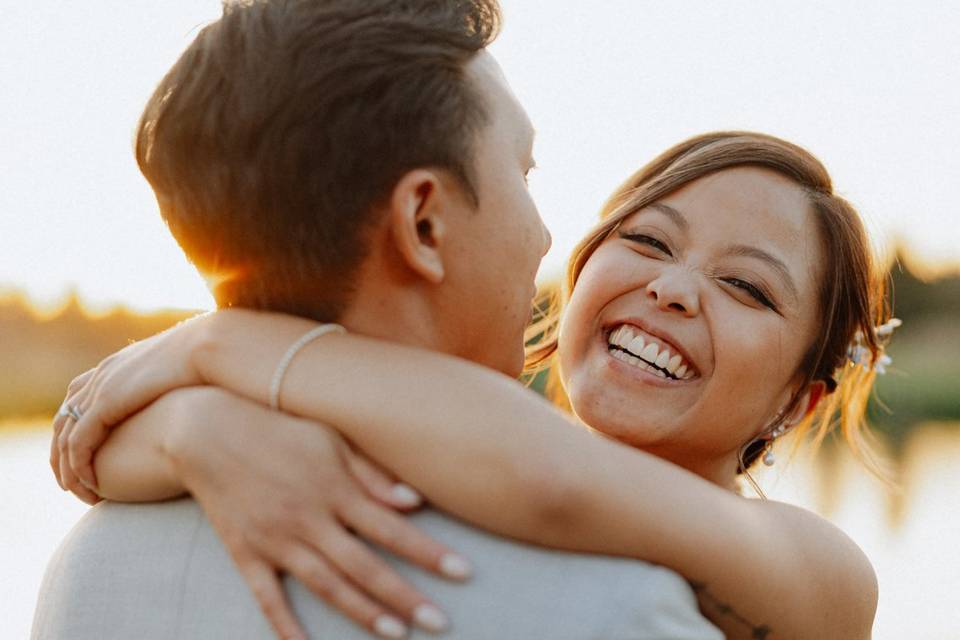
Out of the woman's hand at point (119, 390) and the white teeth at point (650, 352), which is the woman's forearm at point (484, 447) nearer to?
the woman's hand at point (119, 390)

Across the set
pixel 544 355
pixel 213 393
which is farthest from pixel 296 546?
pixel 544 355

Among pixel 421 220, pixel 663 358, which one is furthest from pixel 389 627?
pixel 663 358

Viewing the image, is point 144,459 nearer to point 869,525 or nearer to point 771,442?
point 771,442

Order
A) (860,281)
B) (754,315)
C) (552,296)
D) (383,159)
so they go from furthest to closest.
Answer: (552,296) → (860,281) → (754,315) → (383,159)

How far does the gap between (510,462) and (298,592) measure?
1.33 ft

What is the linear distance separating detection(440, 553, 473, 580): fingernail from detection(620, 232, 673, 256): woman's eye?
177 cm

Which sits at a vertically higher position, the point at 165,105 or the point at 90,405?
the point at 165,105

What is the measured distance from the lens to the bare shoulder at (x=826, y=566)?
6.34 ft

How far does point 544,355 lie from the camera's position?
411 cm

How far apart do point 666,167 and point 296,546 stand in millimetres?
2191

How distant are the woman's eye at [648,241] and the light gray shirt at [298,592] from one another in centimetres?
166

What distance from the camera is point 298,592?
5.47 feet

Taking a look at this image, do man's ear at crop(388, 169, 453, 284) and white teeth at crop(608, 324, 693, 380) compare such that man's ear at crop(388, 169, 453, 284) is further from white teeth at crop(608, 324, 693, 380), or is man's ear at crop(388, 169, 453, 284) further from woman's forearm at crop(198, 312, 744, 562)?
white teeth at crop(608, 324, 693, 380)

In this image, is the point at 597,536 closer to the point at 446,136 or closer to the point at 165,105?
the point at 446,136
